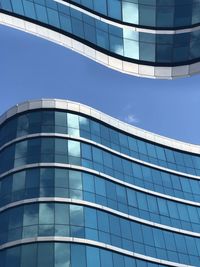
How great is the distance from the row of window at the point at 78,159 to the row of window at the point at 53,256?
805 centimetres

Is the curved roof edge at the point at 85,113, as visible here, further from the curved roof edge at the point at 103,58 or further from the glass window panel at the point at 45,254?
the glass window panel at the point at 45,254

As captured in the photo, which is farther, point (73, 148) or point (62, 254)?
point (73, 148)

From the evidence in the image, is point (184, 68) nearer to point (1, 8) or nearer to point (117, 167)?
point (117, 167)

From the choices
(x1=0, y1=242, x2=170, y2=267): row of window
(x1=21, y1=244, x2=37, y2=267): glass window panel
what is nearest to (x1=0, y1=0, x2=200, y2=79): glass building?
(x1=0, y1=242, x2=170, y2=267): row of window

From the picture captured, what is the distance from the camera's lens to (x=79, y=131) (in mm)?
51156

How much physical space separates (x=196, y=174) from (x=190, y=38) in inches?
748

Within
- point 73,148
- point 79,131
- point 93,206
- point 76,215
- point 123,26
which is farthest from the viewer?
point 79,131

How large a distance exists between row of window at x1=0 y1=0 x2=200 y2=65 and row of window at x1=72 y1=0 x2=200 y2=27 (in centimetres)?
94

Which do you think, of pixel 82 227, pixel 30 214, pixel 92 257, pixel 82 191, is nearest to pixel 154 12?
pixel 82 191

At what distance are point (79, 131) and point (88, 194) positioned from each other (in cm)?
668

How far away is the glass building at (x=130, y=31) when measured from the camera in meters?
44.6

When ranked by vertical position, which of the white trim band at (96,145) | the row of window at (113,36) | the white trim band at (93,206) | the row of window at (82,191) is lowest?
the white trim band at (93,206)

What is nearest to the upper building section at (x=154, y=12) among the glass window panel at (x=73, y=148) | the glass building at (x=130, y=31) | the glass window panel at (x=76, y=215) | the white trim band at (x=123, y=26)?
the glass building at (x=130, y=31)

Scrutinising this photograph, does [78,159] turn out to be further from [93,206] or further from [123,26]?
[123,26]
